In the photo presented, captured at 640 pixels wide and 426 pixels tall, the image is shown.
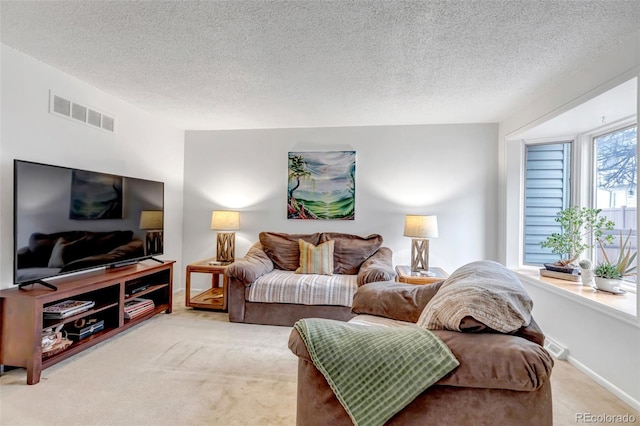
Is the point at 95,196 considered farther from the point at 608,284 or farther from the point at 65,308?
the point at 608,284

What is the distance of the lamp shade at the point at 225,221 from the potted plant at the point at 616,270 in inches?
141

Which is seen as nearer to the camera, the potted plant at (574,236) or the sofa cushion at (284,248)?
the potted plant at (574,236)

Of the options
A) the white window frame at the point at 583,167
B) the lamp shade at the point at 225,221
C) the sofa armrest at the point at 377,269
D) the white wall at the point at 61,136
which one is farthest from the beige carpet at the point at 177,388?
the white window frame at the point at 583,167

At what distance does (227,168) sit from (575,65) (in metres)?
3.79

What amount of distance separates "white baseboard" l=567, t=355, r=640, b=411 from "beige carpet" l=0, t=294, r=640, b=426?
0.12 ft

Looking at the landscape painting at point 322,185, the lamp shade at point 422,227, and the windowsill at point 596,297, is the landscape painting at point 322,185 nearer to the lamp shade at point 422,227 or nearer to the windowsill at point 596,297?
the lamp shade at point 422,227

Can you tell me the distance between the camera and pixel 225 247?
3797mm

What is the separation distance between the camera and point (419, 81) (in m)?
2.54

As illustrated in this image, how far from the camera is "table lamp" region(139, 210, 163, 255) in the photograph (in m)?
3.13

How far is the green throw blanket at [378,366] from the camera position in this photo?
3.25ft

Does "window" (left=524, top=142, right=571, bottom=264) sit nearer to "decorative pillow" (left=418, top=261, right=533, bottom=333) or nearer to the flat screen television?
"decorative pillow" (left=418, top=261, right=533, bottom=333)

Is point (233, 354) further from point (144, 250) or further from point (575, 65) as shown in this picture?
point (575, 65)

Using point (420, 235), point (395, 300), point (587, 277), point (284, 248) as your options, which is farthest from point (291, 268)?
point (587, 277)

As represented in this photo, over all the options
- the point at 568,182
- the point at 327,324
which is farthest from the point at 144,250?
the point at 568,182
